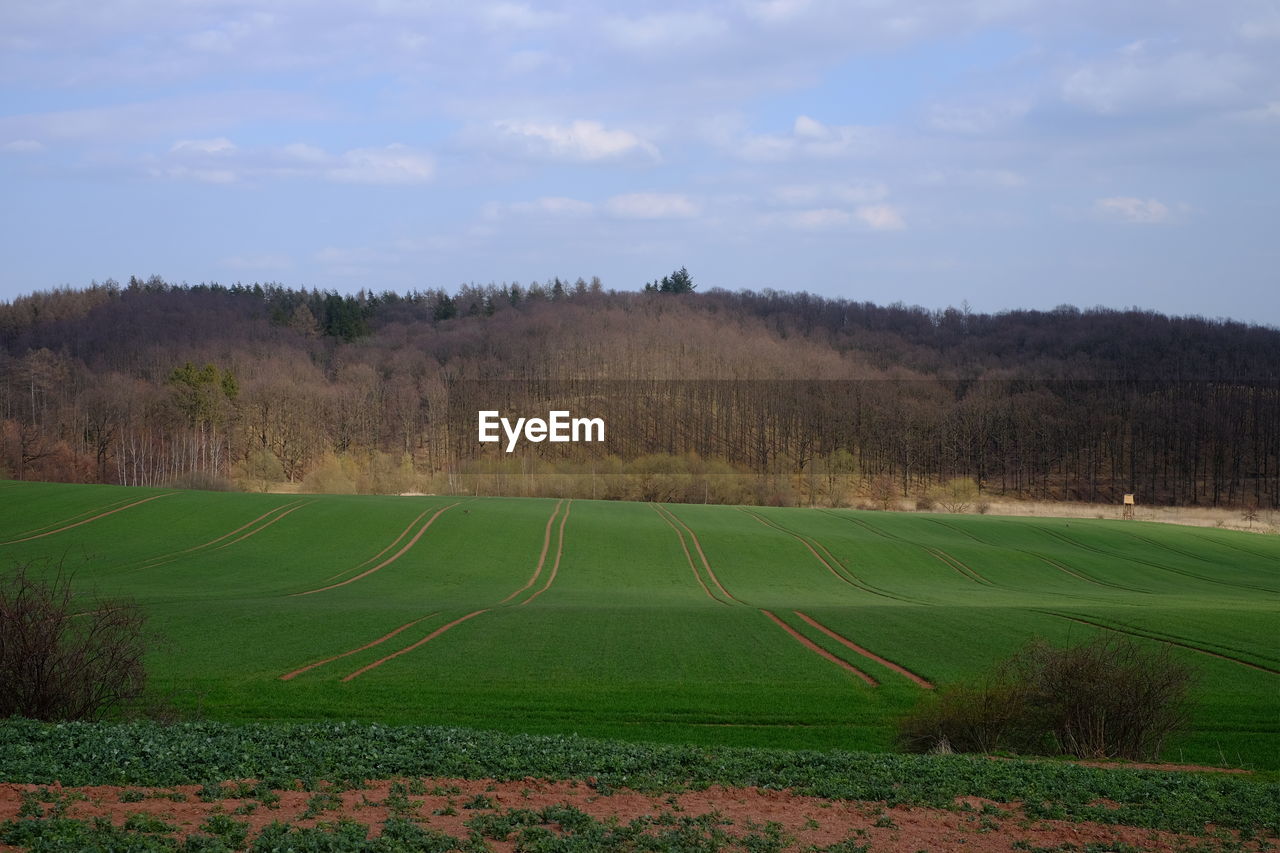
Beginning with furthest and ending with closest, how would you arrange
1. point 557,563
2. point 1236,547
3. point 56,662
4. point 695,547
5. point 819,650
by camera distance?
point 1236,547 → point 695,547 → point 557,563 → point 819,650 → point 56,662

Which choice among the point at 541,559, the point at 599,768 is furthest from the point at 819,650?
the point at 541,559

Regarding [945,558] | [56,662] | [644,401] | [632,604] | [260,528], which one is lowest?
[945,558]

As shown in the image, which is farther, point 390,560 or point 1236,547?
point 1236,547

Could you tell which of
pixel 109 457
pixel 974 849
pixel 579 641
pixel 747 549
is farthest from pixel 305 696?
pixel 109 457

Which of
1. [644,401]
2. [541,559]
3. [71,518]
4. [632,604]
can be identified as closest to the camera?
[632,604]

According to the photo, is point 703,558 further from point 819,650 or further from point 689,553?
point 819,650

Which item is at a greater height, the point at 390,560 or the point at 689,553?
the point at 390,560

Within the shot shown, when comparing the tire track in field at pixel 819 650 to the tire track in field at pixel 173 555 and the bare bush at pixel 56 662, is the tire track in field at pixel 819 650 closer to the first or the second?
the bare bush at pixel 56 662

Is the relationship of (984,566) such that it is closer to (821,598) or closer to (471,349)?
(821,598)
